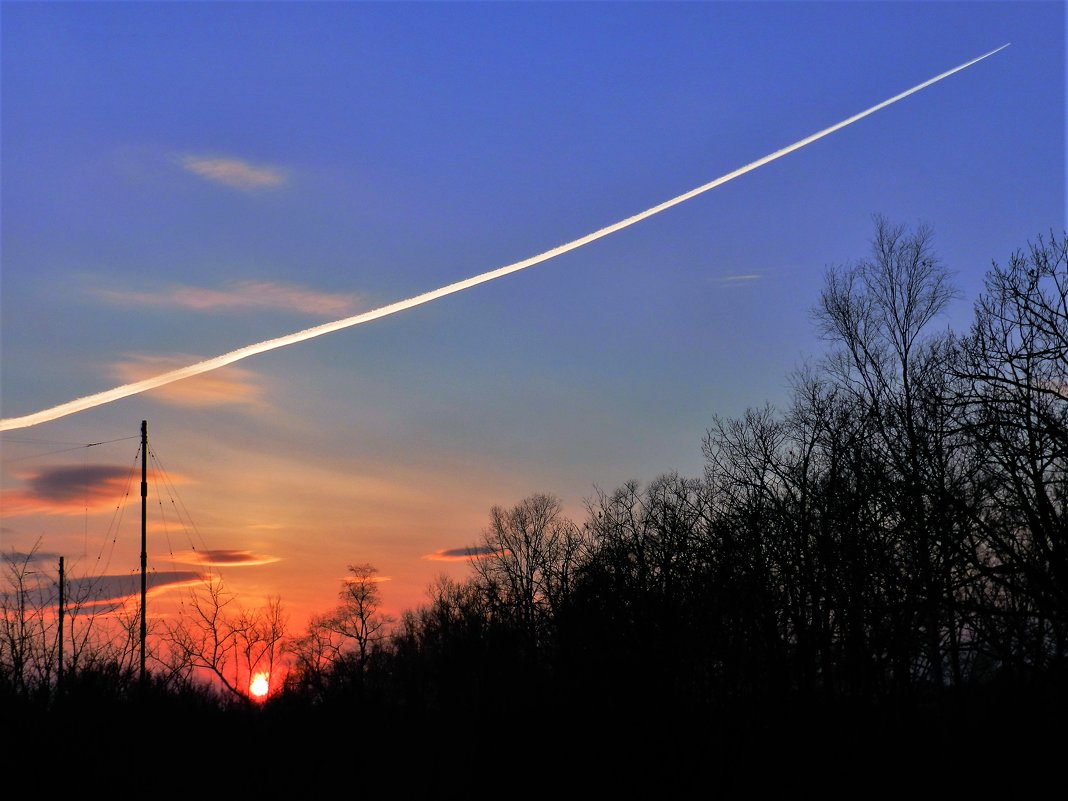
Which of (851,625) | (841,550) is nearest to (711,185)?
(841,550)

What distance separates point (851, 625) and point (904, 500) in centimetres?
622

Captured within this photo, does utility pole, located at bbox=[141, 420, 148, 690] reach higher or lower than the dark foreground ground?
higher

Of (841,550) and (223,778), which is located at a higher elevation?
(841,550)

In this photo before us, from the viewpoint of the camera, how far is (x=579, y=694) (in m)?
28.4

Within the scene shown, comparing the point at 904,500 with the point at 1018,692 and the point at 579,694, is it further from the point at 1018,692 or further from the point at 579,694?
the point at 579,694

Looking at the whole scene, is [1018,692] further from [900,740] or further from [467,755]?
[467,755]

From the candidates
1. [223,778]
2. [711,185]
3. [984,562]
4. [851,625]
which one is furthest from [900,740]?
[711,185]

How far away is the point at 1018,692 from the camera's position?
23812 mm

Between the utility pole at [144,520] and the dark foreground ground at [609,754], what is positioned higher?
the utility pole at [144,520]

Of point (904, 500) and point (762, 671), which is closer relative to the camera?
point (904, 500)

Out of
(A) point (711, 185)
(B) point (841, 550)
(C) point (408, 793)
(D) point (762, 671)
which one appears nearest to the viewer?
(C) point (408, 793)

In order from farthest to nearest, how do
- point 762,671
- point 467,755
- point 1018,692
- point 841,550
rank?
point 841,550
point 762,671
point 467,755
point 1018,692

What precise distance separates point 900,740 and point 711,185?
2039cm

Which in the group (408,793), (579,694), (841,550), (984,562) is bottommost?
(408,793)
